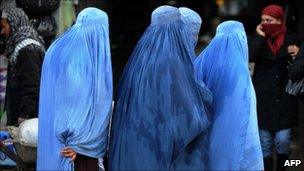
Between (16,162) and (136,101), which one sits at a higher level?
(136,101)

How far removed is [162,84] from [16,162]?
1.69 meters

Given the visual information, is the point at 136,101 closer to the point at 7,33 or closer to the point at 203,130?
the point at 203,130

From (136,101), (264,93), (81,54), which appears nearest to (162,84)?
(136,101)

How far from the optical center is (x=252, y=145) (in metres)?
4.32

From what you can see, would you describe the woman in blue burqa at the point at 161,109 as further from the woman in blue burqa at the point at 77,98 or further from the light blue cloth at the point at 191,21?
the light blue cloth at the point at 191,21

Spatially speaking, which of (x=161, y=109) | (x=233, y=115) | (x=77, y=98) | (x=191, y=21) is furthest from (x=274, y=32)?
(x=77, y=98)

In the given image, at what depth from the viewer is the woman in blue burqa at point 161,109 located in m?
4.05

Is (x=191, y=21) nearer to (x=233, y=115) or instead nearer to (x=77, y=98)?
(x=233, y=115)

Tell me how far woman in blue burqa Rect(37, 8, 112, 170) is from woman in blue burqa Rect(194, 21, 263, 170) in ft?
2.56

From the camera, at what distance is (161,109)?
405 centimetres

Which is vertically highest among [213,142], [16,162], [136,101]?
[136,101]

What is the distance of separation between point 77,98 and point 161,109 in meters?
0.54

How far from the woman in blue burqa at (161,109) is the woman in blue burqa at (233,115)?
0.63 ft

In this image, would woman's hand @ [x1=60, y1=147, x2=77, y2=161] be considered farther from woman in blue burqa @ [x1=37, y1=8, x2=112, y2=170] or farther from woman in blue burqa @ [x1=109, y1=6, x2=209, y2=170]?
woman in blue burqa @ [x1=109, y1=6, x2=209, y2=170]
